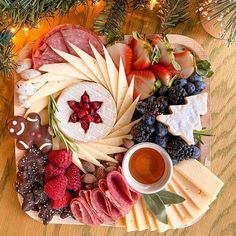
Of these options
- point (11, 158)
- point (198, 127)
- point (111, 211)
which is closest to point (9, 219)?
point (11, 158)

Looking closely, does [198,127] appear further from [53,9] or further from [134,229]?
[53,9]

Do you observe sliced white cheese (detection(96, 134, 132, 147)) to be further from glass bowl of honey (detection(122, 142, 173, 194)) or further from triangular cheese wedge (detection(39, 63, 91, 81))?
triangular cheese wedge (detection(39, 63, 91, 81))

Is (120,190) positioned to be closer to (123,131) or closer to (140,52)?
(123,131)

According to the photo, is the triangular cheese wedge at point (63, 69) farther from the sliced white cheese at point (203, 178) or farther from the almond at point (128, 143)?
the sliced white cheese at point (203, 178)

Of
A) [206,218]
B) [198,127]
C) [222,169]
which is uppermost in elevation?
[198,127]

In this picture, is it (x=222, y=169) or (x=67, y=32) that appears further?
(x=222, y=169)
